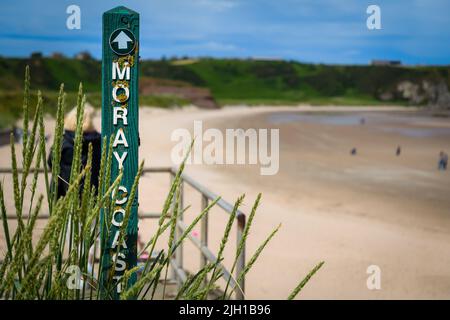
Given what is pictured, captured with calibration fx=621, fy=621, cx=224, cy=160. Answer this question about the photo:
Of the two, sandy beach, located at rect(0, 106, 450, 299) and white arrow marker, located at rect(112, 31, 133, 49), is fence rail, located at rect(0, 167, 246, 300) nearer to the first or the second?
white arrow marker, located at rect(112, 31, 133, 49)

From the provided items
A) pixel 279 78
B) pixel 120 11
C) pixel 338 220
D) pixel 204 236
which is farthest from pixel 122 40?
pixel 279 78

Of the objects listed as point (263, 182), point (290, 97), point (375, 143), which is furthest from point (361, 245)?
point (290, 97)

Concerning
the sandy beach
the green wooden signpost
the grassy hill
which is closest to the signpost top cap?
the green wooden signpost

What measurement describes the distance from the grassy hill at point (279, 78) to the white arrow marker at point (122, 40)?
9141 cm

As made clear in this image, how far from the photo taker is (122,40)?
255 cm

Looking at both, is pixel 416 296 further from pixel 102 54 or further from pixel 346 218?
pixel 102 54

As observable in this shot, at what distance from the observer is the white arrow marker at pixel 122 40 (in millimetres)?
2545

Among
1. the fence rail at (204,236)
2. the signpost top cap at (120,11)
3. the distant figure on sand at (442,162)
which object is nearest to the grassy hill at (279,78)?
the distant figure on sand at (442,162)

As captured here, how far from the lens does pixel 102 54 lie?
8.38 feet

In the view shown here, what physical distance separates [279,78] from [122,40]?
436 feet

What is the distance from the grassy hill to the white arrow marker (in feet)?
300

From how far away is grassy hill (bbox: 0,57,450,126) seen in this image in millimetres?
102188

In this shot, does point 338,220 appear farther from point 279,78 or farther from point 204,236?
point 279,78

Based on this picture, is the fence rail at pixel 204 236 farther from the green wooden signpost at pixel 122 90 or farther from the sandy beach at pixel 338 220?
the sandy beach at pixel 338 220
